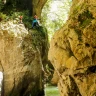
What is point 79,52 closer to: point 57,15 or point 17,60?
point 17,60

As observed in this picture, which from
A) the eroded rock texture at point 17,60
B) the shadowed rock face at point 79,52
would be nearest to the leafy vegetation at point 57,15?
the eroded rock texture at point 17,60

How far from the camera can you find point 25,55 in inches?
605

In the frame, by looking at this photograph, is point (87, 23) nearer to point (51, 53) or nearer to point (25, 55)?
point (51, 53)

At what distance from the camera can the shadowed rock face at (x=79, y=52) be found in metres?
6.46

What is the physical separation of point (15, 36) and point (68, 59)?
333 inches

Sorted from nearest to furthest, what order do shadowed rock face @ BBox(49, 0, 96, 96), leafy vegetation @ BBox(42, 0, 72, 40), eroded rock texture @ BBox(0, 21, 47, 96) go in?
shadowed rock face @ BBox(49, 0, 96, 96), eroded rock texture @ BBox(0, 21, 47, 96), leafy vegetation @ BBox(42, 0, 72, 40)

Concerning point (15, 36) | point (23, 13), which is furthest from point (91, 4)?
point (23, 13)

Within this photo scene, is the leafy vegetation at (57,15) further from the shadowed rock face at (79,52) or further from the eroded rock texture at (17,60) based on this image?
the shadowed rock face at (79,52)

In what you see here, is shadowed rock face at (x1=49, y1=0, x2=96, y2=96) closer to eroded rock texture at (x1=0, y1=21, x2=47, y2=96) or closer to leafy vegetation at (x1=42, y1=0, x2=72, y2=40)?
eroded rock texture at (x1=0, y1=21, x2=47, y2=96)

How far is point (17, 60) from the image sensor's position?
15.1 meters

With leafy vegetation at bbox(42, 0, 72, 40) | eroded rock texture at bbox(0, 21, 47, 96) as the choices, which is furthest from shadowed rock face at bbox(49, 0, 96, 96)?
leafy vegetation at bbox(42, 0, 72, 40)

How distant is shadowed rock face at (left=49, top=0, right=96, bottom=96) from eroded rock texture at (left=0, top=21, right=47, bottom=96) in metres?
7.68

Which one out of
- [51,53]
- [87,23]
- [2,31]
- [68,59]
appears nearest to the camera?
[87,23]

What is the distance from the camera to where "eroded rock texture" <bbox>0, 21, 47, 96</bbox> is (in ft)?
49.3
